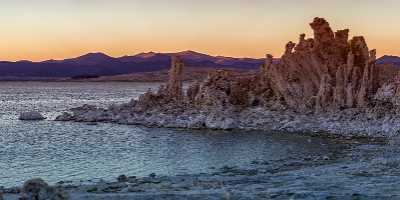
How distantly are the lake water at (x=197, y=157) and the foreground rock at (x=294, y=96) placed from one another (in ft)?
13.5

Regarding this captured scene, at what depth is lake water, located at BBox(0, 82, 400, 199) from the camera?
2486 centimetres

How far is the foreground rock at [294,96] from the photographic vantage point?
171 feet

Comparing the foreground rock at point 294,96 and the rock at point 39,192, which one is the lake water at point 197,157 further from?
the rock at point 39,192

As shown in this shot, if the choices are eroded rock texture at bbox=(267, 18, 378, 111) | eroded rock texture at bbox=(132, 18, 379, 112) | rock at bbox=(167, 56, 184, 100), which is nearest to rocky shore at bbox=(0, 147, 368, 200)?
eroded rock texture at bbox=(267, 18, 378, 111)

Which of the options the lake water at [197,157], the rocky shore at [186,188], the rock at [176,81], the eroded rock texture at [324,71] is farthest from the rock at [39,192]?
the rock at [176,81]

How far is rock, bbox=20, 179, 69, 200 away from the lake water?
25.3 feet

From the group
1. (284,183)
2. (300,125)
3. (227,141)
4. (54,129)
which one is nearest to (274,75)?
(300,125)

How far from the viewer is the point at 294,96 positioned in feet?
194

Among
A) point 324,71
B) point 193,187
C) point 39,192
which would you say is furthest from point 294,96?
point 39,192

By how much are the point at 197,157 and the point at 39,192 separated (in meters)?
19.8

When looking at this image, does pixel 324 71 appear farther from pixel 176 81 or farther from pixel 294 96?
pixel 176 81

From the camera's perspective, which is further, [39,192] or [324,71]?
[324,71]

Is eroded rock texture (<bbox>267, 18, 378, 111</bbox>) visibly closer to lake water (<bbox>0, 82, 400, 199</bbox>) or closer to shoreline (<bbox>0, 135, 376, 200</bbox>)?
lake water (<bbox>0, 82, 400, 199</bbox>)

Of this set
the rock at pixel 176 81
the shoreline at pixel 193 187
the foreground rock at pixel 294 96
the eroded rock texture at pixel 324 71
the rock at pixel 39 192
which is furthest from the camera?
the rock at pixel 176 81
